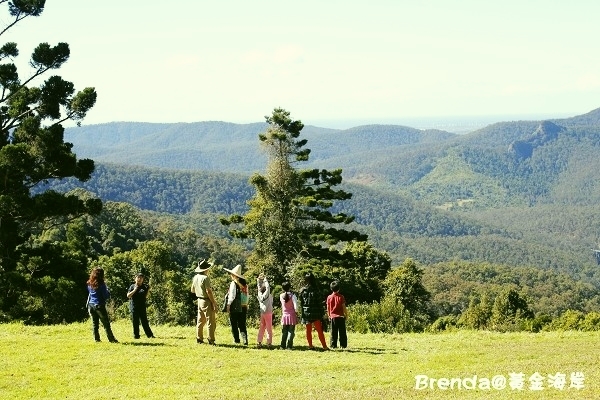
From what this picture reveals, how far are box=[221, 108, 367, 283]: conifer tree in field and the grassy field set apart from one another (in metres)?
17.0

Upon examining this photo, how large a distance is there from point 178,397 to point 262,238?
2319 centimetres

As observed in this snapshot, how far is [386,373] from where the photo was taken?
12398mm

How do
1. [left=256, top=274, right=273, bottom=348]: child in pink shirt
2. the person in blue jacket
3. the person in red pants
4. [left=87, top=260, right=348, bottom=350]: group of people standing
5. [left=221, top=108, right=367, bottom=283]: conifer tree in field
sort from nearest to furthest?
the person in blue jacket < [left=87, top=260, right=348, bottom=350]: group of people standing < [left=256, top=274, right=273, bottom=348]: child in pink shirt < the person in red pants < [left=221, top=108, right=367, bottom=283]: conifer tree in field

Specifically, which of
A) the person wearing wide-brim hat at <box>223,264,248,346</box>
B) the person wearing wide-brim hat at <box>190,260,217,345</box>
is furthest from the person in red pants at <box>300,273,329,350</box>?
the person wearing wide-brim hat at <box>190,260,217,345</box>

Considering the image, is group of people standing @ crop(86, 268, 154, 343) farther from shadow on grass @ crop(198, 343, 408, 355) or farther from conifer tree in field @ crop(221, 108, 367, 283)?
conifer tree in field @ crop(221, 108, 367, 283)

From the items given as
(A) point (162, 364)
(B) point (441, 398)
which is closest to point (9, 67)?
(A) point (162, 364)

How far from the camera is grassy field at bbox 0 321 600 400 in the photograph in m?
11.0

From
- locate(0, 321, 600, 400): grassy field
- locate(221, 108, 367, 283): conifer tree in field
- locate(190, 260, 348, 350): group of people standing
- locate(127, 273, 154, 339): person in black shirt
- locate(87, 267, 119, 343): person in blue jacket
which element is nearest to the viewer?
locate(0, 321, 600, 400): grassy field

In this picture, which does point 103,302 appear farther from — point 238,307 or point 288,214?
point 288,214

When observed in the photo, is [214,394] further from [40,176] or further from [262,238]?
[262,238]

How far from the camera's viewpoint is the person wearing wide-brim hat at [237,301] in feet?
50.0

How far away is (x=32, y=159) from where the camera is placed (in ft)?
85.7

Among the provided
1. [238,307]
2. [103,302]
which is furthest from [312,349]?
[103,302]

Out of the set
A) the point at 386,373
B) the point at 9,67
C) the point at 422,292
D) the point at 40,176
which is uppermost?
the point at 9,67
